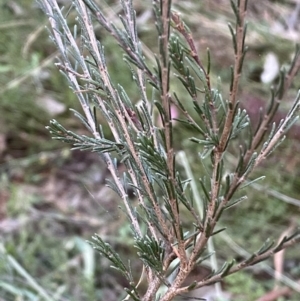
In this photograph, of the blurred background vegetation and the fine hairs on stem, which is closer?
the fine hairs on stem

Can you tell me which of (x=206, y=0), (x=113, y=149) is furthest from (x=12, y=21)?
(x=113, y=149)

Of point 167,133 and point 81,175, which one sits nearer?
point 167,133

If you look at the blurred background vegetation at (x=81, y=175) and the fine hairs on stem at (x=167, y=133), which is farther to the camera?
the blurred background vegetation at (x=81, y=175)

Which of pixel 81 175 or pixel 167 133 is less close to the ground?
pixel 167 133

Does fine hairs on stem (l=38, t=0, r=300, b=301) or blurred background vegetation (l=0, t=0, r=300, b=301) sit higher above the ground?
fine hairs on stem (l=38, t=0, r=300, b=301)

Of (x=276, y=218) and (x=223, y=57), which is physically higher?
(x=223, y=57)

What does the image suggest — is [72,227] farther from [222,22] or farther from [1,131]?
[222,22]

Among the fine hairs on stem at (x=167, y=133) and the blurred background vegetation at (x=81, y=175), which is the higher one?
the fine hairs on stem at (x=167, y=133)

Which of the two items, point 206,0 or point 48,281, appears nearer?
point 48,281
